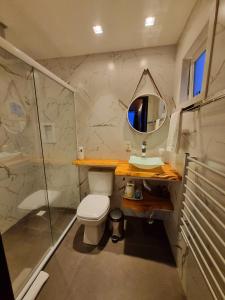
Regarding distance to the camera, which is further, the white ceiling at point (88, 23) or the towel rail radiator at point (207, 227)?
the white ceiling at point (88, 23)

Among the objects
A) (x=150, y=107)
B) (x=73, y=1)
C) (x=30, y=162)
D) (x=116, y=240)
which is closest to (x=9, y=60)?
(x=73, y=1)

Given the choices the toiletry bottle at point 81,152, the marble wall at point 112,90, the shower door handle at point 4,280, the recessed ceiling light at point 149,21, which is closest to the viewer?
the shower door handle at point 4,280

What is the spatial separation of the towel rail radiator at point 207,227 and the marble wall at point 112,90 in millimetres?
923

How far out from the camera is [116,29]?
53.3 inches

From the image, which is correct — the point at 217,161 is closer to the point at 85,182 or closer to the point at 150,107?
the point at 150,107

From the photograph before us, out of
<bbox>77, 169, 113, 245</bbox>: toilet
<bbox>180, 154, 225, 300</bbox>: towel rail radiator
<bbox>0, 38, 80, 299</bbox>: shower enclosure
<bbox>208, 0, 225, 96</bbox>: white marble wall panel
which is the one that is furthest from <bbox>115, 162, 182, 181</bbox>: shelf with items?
<bbox>0, 38, 80, 299</bbox>: shower enclosure

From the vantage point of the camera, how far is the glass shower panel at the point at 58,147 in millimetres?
1576

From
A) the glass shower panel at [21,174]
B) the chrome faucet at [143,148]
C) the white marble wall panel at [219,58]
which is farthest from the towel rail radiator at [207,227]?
the glass shower panel at [21,174]

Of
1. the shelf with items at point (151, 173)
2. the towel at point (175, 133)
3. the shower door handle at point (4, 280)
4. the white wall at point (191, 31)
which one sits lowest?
the shower door handle at point (4, 280)

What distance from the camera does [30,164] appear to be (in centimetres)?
163

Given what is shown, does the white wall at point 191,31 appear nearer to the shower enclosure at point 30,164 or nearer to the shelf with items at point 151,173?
the shelf with items at point 151,173

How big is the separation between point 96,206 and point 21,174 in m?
1.01

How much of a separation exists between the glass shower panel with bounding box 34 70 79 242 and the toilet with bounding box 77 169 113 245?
14.8 inches

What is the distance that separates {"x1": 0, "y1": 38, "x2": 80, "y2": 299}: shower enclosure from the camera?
132cm
